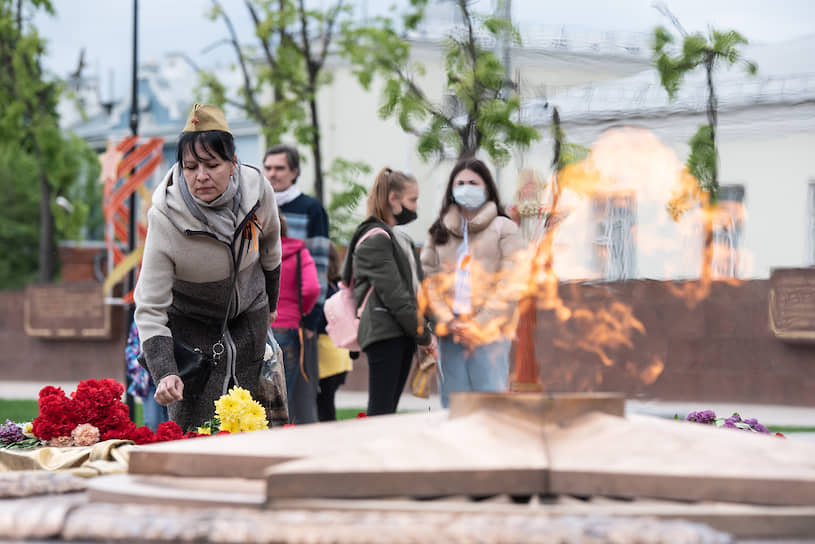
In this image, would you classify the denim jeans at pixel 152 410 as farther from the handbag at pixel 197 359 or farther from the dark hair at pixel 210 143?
the dark hair at pixel 210 143

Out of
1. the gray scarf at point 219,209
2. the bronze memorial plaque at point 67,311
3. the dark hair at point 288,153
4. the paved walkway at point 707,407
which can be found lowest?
the paved walkway at point 707,407

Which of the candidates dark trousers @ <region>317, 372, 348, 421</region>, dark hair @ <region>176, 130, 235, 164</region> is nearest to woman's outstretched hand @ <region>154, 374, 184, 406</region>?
dark hair @ <region>176, 130, 235, 164</region>

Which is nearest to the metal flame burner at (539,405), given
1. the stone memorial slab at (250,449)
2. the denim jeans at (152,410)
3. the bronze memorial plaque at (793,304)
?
the stone memorial slab at (250,449)

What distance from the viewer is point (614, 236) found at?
6.43 m

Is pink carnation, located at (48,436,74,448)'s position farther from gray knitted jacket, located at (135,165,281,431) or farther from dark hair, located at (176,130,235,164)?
dark hair, located at (176,130,235,164)

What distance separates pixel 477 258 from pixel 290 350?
1358mm

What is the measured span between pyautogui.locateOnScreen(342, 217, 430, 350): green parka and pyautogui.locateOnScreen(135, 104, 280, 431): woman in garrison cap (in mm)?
2003

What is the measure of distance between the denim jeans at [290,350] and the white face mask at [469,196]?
137 centimetres

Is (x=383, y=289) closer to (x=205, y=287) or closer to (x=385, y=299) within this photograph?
(x=385, y=299)

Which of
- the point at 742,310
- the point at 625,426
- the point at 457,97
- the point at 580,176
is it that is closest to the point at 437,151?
the point at 457,97

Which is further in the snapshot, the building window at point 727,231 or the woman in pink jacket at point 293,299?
the building window at point 727,231

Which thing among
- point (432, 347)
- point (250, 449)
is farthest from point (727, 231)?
point (250, 449)

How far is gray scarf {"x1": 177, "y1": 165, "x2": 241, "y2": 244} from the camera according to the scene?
4949 mm

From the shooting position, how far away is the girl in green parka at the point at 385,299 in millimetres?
7277
